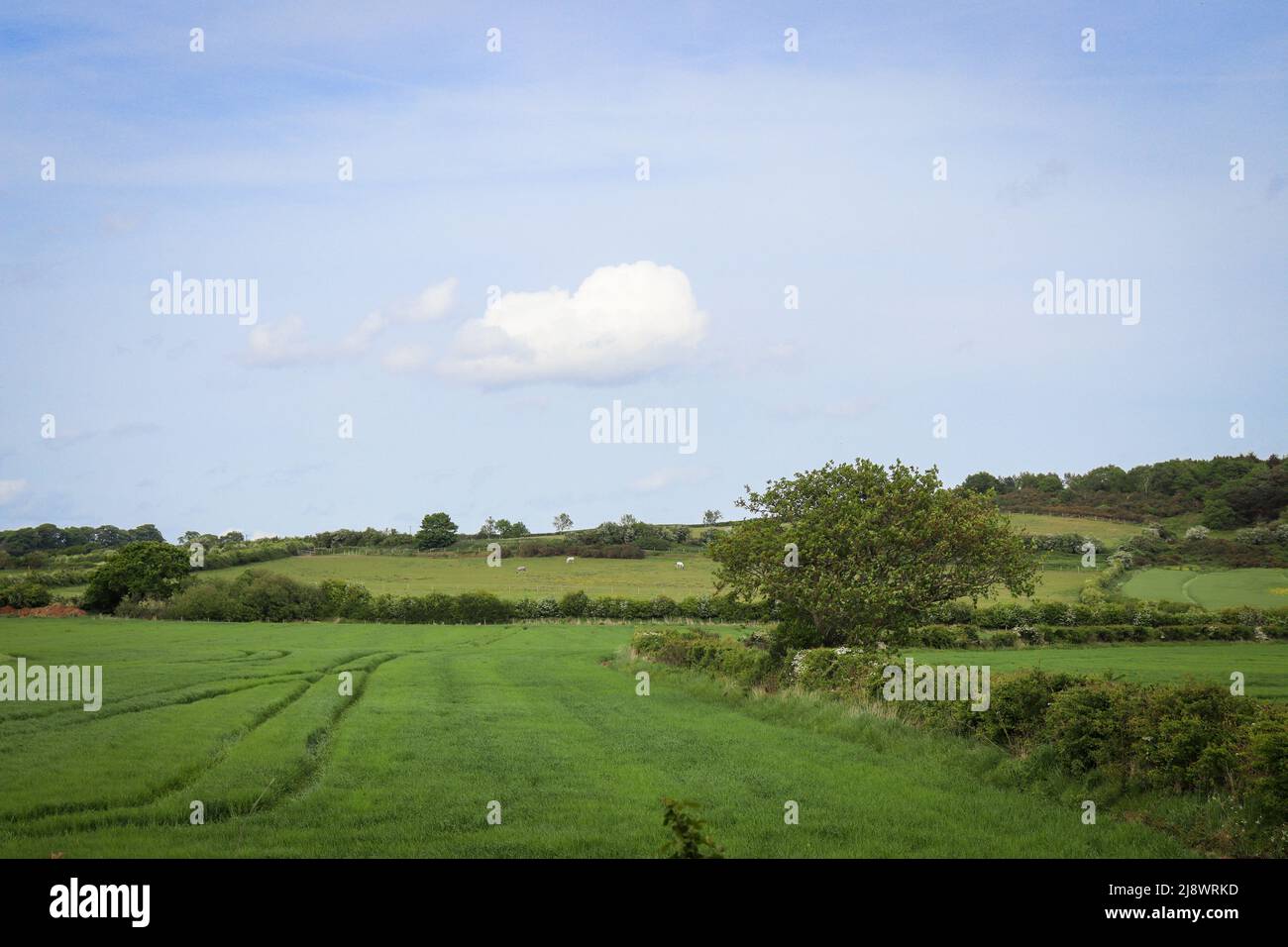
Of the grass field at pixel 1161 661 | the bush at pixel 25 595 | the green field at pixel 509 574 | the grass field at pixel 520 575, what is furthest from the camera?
the green field at pixel 509 574

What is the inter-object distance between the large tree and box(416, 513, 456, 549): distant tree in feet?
391

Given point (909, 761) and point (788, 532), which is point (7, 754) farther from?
point (788, 532)

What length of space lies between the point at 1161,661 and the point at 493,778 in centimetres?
4253

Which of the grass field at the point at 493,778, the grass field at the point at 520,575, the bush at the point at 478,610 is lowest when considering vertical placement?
the bush at the point at 478,610

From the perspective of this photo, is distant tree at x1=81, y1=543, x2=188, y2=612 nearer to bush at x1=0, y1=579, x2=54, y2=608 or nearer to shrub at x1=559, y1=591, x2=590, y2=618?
bush at x1=0, y1=579, x2=54, y2=608

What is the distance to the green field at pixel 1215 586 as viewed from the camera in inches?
2623

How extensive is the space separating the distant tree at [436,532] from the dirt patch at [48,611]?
6210 centimetres

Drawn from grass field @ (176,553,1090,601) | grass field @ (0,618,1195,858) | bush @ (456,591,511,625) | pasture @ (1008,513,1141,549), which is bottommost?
bush @ (456,591,511,625)

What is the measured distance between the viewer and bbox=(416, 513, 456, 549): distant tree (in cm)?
14962

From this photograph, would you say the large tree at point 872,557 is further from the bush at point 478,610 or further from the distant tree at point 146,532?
the distant tree at point 146,532

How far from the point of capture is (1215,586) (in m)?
72.5

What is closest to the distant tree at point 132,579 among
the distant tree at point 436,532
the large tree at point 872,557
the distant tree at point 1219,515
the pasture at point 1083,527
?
the distant tree at point 436,532

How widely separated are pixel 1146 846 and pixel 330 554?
132056 millimetres

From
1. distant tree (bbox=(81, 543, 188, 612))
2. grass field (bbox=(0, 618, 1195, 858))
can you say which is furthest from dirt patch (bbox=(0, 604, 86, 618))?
grass field (bbox=(0, 618, 1195, 858))
